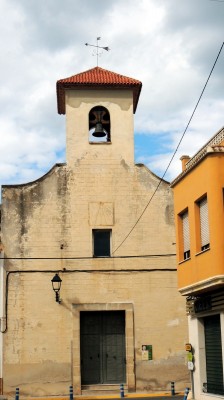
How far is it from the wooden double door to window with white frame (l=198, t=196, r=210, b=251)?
29.0 ft

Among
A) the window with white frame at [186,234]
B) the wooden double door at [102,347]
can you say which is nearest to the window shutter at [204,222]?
the window with white frame at [186,234]

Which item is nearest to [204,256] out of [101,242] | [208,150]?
[208,150]

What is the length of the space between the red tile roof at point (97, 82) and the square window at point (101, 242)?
20.1 ft

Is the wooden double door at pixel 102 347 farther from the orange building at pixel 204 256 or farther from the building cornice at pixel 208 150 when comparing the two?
the building cornice at pixel 208 150

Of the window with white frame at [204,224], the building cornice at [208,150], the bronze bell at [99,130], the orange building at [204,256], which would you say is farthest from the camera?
the bronze bell at [99,130]

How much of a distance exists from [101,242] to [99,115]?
5396mm

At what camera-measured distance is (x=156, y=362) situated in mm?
26406

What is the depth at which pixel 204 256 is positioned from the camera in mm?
18547

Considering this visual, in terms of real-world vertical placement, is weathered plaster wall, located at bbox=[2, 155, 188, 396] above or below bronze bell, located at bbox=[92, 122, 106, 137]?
below

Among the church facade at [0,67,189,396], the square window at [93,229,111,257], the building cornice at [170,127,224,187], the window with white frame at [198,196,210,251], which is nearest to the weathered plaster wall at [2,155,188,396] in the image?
the church facade at [0,67,189,396]

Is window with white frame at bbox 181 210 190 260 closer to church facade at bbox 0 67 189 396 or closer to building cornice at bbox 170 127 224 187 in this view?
building cornice at bbox 170 127 224 187

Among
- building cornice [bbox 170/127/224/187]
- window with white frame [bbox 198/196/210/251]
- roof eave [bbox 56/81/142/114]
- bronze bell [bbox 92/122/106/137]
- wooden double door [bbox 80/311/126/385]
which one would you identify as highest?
roof eave [bbox 56/81/142/114]

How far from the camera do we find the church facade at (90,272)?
2612 cm

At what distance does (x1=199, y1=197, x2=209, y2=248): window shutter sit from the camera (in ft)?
61.8
